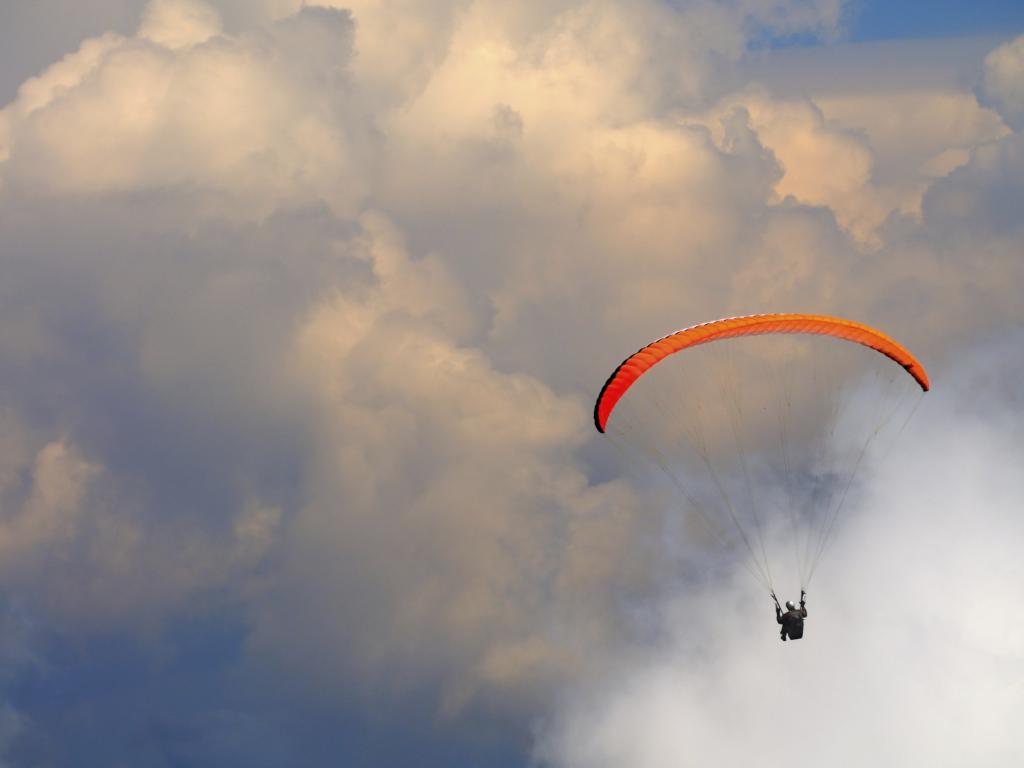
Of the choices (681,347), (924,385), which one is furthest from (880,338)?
(681,347)

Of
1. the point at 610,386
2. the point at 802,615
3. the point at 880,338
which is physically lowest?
the point at 802,615

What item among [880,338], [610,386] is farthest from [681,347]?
[880,338]

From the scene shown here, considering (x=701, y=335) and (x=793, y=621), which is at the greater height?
(x=701, y=335)

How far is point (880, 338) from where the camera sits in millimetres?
92312

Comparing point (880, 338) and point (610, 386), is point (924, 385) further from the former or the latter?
point (610, 386)

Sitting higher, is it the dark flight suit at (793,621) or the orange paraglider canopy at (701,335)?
the orange paraglider canopy at (701,335)

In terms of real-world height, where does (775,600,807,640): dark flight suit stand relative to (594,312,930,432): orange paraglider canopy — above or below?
below

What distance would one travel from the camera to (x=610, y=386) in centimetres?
8775

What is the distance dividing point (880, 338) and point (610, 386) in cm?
1751

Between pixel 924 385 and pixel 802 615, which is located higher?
pixel 924 385

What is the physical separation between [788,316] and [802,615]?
1786 cm

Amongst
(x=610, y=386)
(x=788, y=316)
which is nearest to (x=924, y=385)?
(x=788, y=316)

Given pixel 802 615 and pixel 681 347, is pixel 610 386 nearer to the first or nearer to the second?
pixel 681 347

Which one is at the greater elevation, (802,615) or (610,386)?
(610,386)
